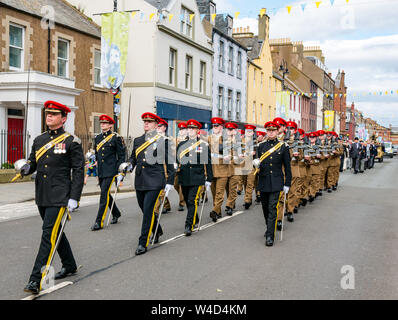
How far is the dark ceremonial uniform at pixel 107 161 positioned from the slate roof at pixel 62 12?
12.7m

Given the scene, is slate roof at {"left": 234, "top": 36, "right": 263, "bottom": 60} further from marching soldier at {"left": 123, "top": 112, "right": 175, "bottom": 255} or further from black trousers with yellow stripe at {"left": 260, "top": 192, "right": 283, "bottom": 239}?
marching soldier at {"left": 123, "top": 112, "right": 175, "bottom": 255}

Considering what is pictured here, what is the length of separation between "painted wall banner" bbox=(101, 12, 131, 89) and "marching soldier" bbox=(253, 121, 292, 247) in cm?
1191

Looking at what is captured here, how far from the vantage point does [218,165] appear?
1012cm

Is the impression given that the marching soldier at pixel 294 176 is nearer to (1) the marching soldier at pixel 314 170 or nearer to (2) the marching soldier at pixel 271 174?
(1) the marching soldier at pixel 314 170

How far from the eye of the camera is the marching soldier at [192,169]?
27.4 ft

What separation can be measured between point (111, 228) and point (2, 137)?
37.4ft

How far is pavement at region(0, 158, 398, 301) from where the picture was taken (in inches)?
201

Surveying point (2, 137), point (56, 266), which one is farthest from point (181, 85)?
point (56, 266)

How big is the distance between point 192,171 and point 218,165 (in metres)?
1.84

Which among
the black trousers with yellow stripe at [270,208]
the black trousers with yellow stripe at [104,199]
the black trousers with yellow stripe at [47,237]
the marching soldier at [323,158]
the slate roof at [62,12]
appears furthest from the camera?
the slate roof at [62,12]

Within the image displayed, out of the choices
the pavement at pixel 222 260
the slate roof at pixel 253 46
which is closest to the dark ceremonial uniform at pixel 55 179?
the pavement at pixel 222 260

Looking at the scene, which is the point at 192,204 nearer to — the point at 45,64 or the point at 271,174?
the point at 271,174

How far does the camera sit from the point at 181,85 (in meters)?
29.6
